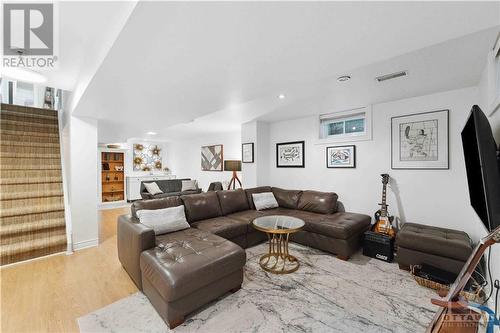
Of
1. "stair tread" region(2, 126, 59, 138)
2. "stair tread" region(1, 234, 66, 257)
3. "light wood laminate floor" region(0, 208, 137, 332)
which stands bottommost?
"light wood laminate floor" region(0, 208, 137, 332)

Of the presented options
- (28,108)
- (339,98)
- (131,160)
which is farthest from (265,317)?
(131,160)

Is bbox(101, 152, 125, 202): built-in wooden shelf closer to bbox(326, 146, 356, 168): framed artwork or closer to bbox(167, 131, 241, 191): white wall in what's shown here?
bbox(167, 131, 241, 191): white wall

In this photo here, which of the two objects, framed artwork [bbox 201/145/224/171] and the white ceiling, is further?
framed artwork [bbox 201/145/224/171]

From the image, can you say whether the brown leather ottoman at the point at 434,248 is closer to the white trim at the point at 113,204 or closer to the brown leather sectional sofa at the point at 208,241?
the brown leather sectional sofa at the point at 208,241

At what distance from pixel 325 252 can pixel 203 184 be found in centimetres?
491

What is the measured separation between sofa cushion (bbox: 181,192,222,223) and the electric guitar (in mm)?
2427

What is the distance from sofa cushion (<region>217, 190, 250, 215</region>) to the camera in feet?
12.2

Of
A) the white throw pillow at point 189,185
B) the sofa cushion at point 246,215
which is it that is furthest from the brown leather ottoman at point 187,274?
the white throw pillow at point 189,185

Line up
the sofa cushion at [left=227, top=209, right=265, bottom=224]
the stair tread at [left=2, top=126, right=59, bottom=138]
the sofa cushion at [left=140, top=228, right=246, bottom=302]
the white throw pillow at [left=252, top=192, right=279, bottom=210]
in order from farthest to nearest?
the white throw pillow at [left=252, top=192, right=279, bottom=210], the sofa cushion at [left=227, top=209, right=265, bottom=224], the stair tread at [left=2, top=126, right=59, bottom=138], the sofa cushion at [left=140, top=228, right=246, bottom=302]

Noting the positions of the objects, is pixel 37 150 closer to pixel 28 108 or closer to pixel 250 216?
pixel 28 108

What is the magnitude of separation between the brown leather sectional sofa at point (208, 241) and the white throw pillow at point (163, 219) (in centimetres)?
9

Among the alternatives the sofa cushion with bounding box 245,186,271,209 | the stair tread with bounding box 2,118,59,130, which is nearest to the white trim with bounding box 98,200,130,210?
the stair tread with bounding box 2,118,59,130

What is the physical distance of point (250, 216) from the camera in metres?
3.54

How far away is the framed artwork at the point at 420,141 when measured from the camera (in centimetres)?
281
